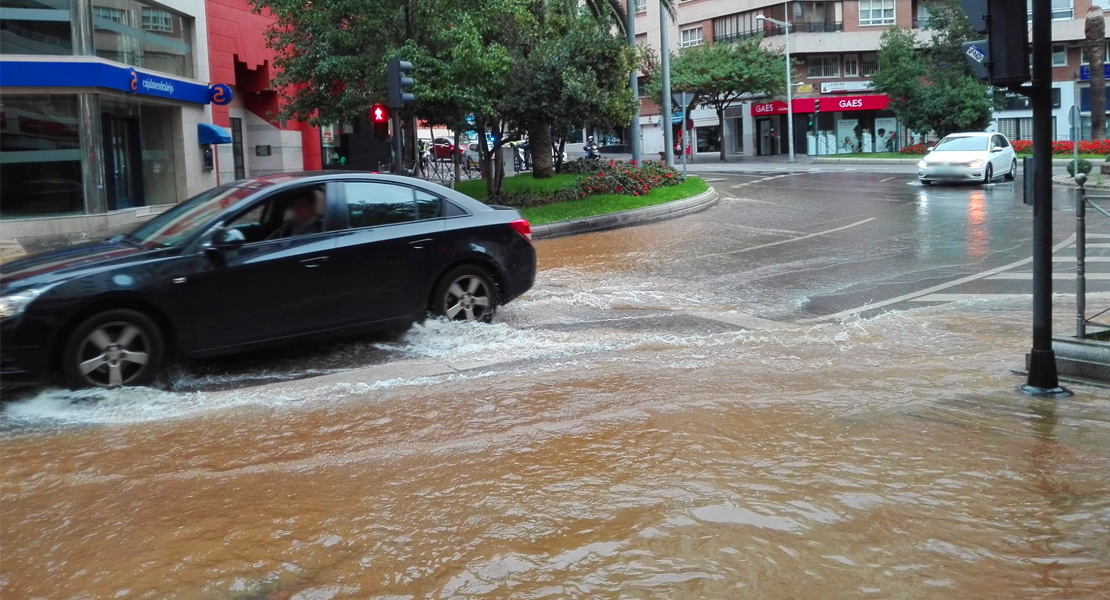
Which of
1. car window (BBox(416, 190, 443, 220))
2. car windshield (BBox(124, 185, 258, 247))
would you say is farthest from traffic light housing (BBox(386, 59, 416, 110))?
car windshield (BBox(124, 185, 258, 247))

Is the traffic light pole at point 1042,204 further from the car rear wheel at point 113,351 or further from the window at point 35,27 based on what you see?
the window at point 35,27

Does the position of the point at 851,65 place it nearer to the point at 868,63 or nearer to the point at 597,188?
the point at 868,63

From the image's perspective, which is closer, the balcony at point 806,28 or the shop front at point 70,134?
the shop front at point 70,134

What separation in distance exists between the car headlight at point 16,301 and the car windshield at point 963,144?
81.9ft

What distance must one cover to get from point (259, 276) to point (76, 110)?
16128 millimetres

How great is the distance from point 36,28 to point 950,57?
42.8m

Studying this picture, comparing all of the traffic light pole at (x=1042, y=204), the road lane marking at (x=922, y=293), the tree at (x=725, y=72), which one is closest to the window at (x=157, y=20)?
the road lane marking at (x=922, y=293)

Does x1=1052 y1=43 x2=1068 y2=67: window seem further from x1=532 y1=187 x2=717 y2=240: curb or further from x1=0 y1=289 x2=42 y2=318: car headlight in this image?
x1=0 y1=289 x2=42 y2=318: car headlight

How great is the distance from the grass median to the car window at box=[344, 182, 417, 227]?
378 inches

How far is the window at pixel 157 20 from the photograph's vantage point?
24.0 m

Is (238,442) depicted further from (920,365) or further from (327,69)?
(327,69)

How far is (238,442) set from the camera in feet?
19.0

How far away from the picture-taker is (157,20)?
24.7 m

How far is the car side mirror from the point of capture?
714 cm
